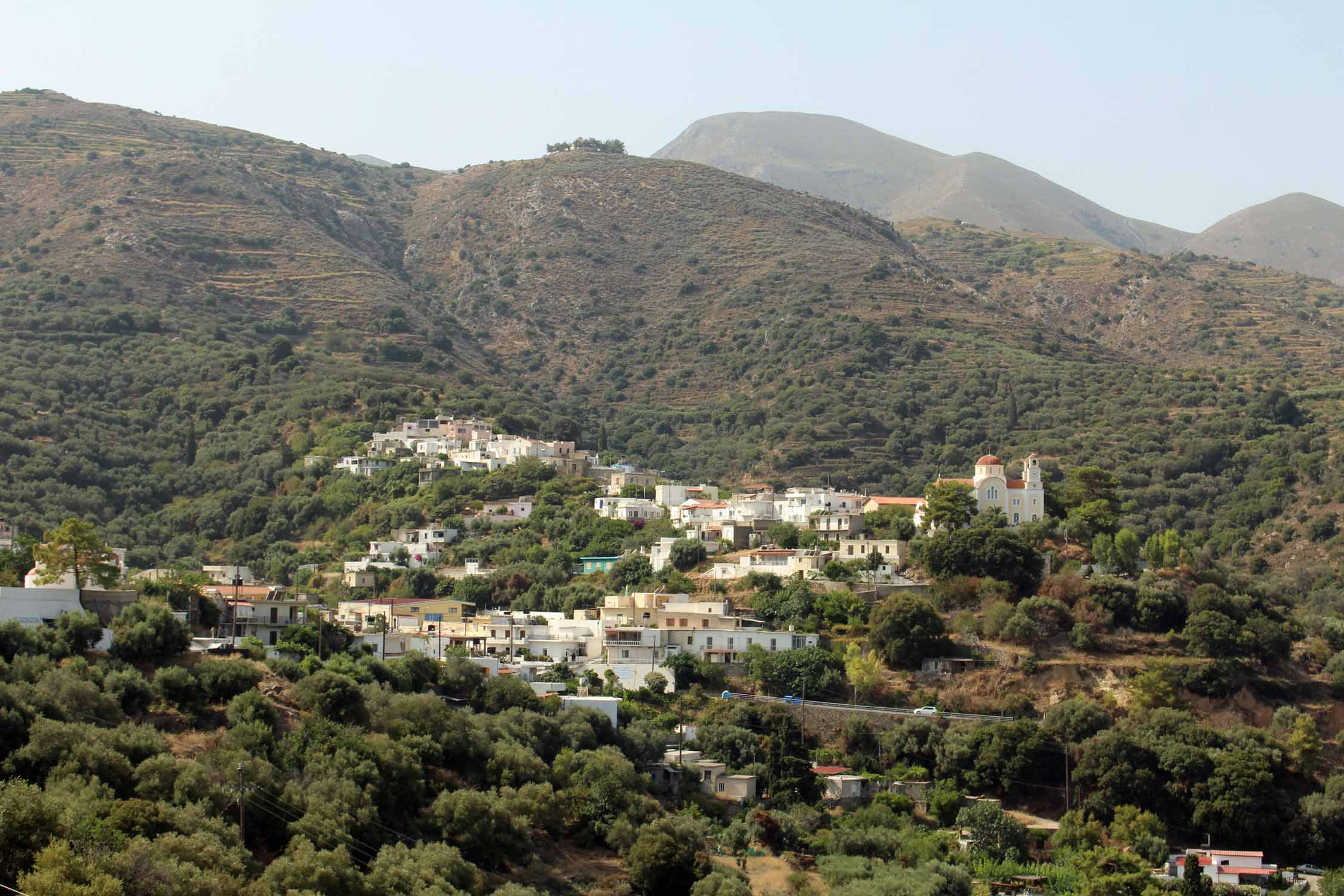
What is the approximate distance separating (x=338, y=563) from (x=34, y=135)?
264ft

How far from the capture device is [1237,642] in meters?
55.9

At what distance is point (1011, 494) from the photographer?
65.3 meters

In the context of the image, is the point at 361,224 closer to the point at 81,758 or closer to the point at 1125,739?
the point at 1125,739

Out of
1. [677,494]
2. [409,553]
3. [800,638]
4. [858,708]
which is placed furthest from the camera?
[677,494]

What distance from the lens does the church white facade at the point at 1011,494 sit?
6488 cm

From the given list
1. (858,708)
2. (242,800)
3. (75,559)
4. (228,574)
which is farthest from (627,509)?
(242,800)

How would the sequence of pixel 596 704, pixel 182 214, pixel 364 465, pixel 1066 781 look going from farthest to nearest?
pixel 182 214 < pixel 364 465 < pixel 596 704 < pixel 1066 781

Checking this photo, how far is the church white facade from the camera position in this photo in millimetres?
64875

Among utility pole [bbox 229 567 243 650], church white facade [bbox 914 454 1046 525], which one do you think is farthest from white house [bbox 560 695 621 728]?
church white facade [bbox 914 454 1046 525]

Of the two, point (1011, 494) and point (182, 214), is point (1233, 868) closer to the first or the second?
point (1011, 494)

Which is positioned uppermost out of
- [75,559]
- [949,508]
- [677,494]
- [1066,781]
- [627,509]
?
[677,494]

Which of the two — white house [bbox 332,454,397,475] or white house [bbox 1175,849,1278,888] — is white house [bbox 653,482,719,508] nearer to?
white house [bbox 332,454,397,475]

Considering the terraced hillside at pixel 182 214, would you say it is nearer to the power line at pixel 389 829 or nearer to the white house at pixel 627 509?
the white house at pixel 627 509

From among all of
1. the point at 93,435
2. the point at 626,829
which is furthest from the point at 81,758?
the point at 93,435
